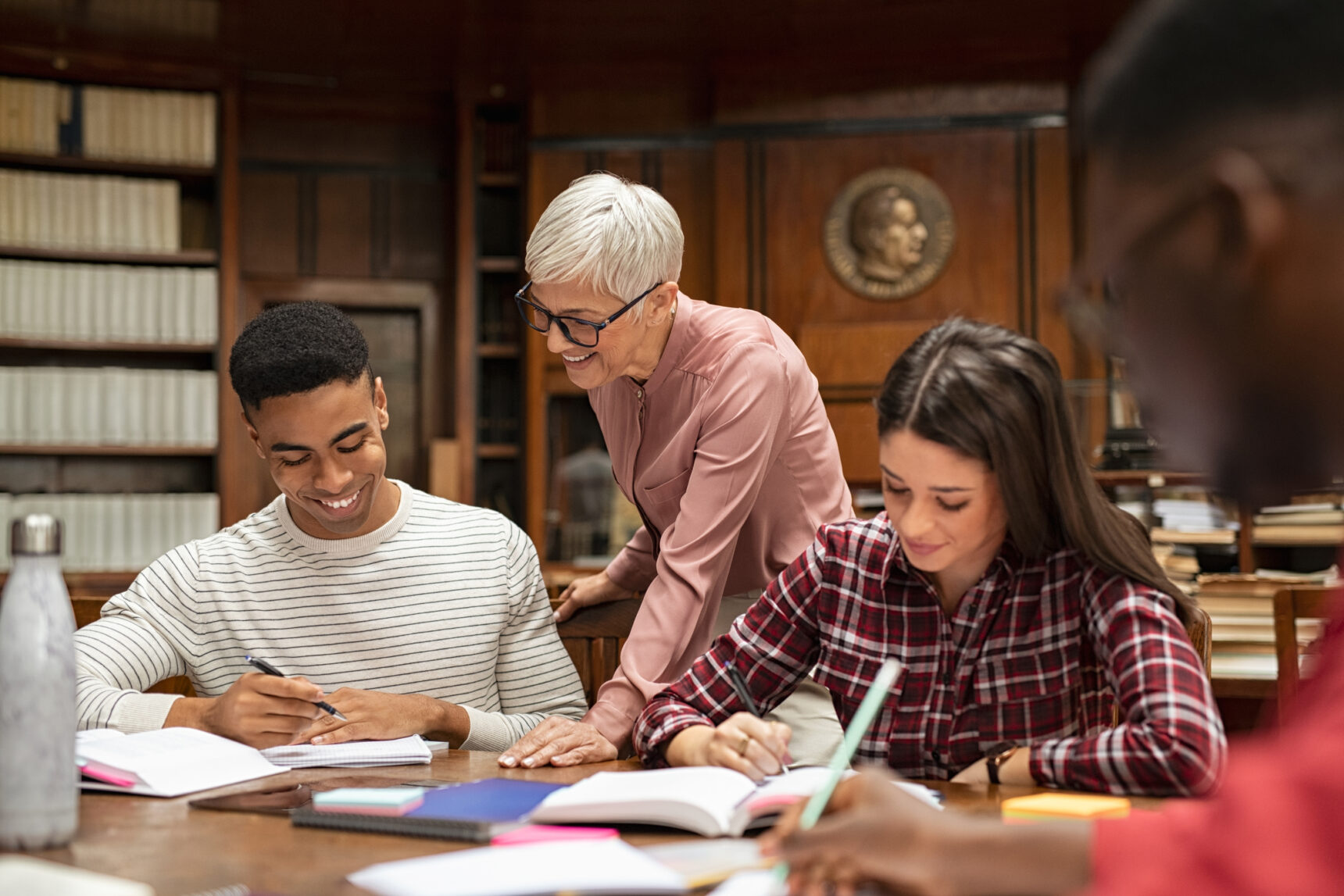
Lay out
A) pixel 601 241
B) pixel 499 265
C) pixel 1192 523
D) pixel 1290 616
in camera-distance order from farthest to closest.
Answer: pixel 499 265 < pixel 1192 523 < pixel 1290 616 < pixel 601 241

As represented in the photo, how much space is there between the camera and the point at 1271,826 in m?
0.68

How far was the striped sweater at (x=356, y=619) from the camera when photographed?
222 centimetres

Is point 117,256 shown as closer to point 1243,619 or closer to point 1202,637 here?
point 1243,619

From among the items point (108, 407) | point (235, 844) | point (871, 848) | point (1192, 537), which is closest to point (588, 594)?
point (235, 844)

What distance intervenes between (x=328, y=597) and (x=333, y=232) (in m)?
4.49

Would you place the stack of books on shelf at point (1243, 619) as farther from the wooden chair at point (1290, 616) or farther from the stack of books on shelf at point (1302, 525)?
the wooden chair at point (1290, 616)

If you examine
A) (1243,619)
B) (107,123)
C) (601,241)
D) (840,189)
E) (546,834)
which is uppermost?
(107,123)

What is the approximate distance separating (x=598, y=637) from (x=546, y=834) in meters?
1.06

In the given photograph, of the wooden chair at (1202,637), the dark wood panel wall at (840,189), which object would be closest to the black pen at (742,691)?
the wooden chair at (1202,637)

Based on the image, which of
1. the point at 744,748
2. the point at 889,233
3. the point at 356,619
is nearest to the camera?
the point at 744,748

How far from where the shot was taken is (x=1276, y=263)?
27.2 inches

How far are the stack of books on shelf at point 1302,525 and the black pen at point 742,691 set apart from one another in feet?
8.80

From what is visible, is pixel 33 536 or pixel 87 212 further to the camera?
pixel 87 212

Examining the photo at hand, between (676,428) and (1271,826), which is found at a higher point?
(676,428)
